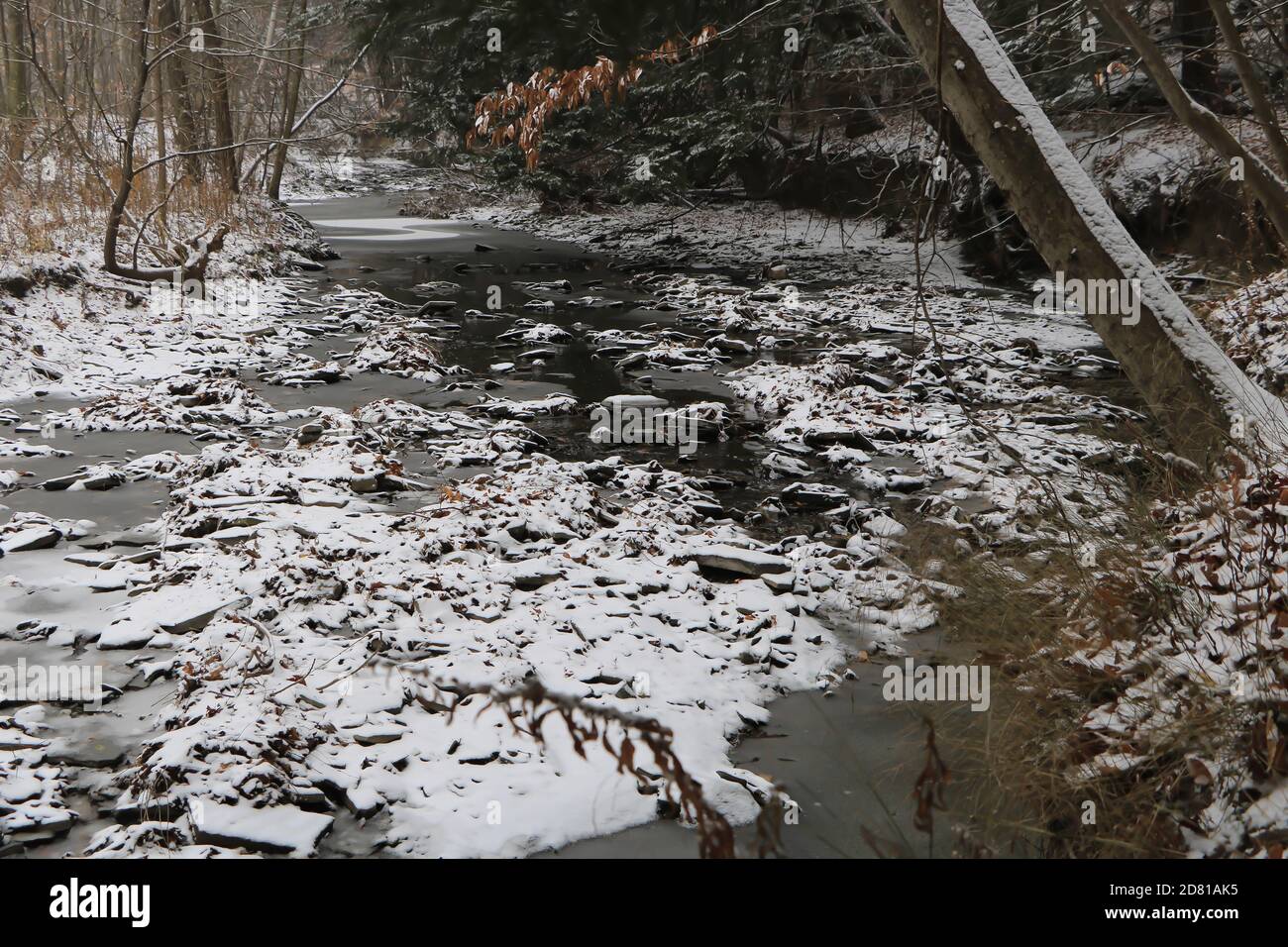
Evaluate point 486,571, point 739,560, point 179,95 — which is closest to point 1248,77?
point 739,560

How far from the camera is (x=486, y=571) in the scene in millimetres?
5312

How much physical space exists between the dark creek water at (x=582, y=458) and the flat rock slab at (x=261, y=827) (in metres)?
0.08

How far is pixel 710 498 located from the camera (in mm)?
6562

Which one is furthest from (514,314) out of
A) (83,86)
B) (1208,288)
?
(83,86)

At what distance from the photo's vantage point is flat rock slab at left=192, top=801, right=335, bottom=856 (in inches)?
127

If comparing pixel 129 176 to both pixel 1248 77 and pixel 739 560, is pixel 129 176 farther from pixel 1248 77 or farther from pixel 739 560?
pixel 1248 77

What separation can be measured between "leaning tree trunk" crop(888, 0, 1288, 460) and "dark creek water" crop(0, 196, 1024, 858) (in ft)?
5.19

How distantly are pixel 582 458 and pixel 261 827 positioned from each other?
441 cm

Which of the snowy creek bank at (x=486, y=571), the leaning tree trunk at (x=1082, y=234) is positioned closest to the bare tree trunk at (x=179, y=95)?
the snowy creek bank at (x=486, y=571)

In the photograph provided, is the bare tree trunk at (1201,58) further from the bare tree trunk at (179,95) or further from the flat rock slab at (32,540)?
the bare tree trunk at (179,95)

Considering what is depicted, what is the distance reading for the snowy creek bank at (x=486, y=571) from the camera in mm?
3484

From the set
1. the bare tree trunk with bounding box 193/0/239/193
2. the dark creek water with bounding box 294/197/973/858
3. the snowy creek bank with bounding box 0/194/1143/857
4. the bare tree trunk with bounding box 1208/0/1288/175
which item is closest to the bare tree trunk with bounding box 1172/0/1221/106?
the snowy creek bank with bounding box 0/194/1143/857

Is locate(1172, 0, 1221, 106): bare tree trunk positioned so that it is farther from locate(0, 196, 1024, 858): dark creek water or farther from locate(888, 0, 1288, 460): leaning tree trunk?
locate(888, 0, 1288, 460): leaning tree trunk
